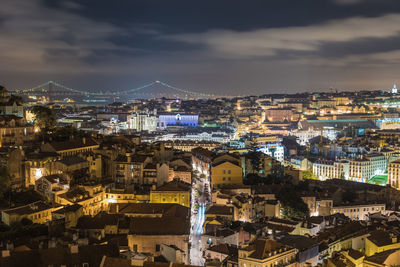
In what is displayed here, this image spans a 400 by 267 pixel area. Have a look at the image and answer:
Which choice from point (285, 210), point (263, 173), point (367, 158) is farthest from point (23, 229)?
point (367, 158)

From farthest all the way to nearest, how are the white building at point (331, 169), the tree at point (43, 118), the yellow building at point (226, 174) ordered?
1. the white building at point (331, 169)
2. the tree at point (43, 118)
3. the yellow building at point (226, 174)

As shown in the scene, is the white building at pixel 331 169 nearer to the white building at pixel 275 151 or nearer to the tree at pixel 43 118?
the white building at pixel 275 151

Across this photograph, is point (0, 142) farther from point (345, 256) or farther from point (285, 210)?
point (345, 256)

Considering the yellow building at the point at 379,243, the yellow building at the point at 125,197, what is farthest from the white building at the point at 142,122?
the yellow building at the point at 379,243

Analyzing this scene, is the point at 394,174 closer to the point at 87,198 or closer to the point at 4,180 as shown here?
the point at 87,198

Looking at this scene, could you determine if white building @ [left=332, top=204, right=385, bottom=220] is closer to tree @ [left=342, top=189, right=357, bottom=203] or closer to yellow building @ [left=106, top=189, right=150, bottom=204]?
tree @ [left=342, top=189, right=357, bottom=203]

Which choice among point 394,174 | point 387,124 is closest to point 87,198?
point 394,174
